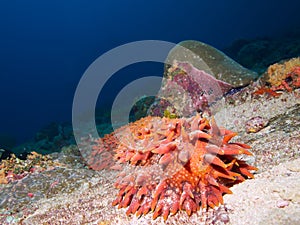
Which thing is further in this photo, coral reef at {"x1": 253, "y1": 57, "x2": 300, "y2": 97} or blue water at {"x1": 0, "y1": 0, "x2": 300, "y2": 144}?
blue water at {"x1": 0, "y1": 0, "x2": 300, "y2": 144}

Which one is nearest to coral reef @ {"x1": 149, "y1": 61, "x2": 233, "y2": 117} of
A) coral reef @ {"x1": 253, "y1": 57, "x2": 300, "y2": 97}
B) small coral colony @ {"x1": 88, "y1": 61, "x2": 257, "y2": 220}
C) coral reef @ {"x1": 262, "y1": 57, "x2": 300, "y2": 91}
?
coral reef @ {"x1": 253, "y1": 57, "x2": 300, "y2": 97}

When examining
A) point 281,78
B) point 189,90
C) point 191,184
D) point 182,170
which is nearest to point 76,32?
point 189,90

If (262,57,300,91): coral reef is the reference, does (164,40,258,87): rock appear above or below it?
above

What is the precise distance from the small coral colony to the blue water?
62682 mm

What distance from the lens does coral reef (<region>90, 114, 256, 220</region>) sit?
2.36m

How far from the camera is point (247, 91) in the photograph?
584 centimetres

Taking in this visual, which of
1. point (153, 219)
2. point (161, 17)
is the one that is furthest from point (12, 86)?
point (153, 219)

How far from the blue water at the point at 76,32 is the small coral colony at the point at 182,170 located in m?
62.7

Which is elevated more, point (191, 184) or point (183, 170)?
point (183, 170)

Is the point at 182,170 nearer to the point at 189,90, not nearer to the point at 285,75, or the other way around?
the point at 189,90

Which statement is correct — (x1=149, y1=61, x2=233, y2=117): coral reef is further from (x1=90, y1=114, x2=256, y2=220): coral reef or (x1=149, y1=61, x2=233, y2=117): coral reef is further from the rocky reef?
(x1=90, y1=114, x2=256, y2=220): coral reef

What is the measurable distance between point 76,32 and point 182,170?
162813 mm

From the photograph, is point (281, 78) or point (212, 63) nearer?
point (281, 78)

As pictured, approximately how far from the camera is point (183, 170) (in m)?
2.40
